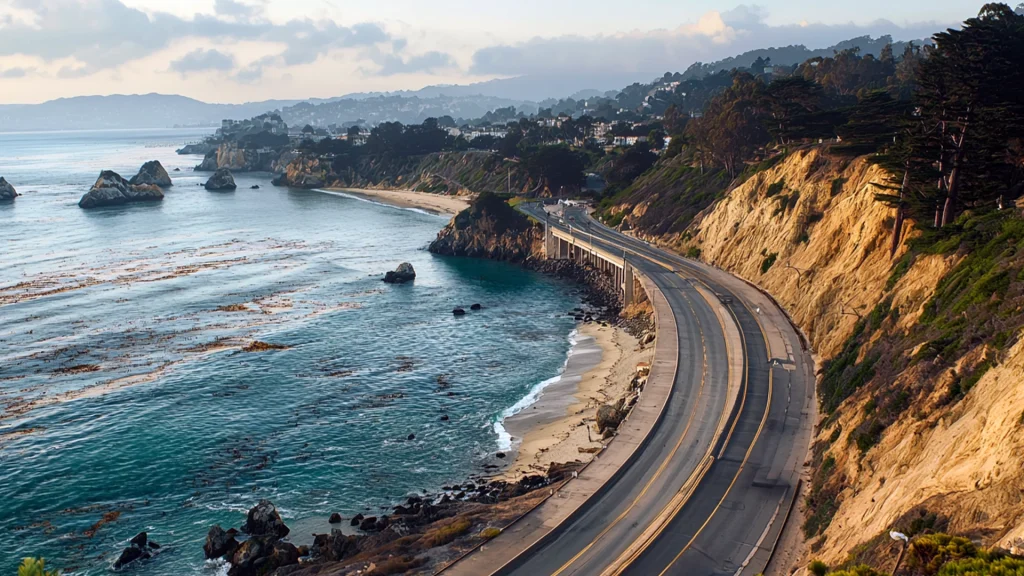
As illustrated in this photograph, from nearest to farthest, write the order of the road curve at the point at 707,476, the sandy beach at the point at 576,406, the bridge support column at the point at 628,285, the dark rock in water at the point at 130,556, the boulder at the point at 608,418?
the road curve at the point at 707,476 < the dark rock in water at the point at 130,556 < the sandy beach at the point at 576,406 < the boulder at the point at 608,418 < the bridge support column at the point at 628,285

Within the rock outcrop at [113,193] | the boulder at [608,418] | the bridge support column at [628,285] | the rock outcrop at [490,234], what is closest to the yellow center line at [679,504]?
the boulder at [608,418]

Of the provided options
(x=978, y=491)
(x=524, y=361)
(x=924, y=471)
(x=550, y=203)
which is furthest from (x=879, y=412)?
(x=550, y=203)

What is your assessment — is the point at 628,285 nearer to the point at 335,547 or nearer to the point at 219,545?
the point at 335,547

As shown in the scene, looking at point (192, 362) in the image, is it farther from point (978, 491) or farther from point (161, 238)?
point (161, 238)

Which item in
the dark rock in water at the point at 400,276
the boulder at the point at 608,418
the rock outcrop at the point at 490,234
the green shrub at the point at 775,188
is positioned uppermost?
the green shrub at the point at 775,188

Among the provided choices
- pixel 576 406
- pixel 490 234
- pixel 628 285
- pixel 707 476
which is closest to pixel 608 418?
pixel 576 406

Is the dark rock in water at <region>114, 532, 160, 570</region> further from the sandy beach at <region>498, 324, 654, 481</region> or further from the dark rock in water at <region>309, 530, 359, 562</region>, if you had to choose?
the sandy beach at <region>498, 324, 654, 481</region>

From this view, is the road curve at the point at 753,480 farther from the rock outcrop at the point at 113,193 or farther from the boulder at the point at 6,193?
the boulder at the point at 6,193
